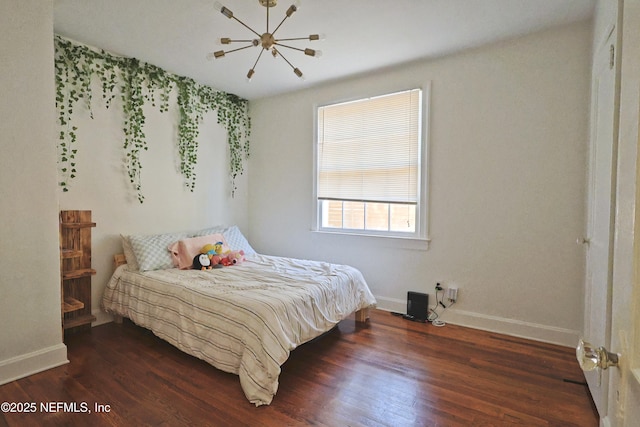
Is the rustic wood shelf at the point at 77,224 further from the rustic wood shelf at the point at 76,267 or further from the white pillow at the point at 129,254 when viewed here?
the white pillow at the point at 129,254

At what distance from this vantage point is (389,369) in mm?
2355

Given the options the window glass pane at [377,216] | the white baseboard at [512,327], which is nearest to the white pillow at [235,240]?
the window glass pane at [377,216]

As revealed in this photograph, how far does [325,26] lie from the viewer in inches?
103

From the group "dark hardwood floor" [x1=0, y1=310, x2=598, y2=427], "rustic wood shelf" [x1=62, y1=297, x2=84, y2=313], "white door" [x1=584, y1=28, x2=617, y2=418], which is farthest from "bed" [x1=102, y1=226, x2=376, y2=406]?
"white door" [x1=584, y1=28, x2=617, y2=418]

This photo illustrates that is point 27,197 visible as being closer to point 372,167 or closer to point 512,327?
point 372,167

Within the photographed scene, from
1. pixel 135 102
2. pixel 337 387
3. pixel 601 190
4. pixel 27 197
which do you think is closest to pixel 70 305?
pixel 27 197

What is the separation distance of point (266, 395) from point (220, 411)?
0.27 metres

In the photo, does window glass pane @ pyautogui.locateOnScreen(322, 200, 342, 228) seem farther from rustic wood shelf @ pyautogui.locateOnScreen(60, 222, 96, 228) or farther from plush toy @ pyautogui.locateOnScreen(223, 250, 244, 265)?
rustic wood shelf @ pyautogui.locateOnScreen(60, 222, 96, 228)

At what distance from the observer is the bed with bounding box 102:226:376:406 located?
81.5 inches

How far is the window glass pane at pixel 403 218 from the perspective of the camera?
3467 millimetres

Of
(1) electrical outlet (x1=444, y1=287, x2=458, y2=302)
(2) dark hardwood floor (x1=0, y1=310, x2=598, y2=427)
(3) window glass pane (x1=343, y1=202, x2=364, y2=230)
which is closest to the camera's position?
(2) dark hardwood floor (x1=0, y1=310, x2=598, y2=427)

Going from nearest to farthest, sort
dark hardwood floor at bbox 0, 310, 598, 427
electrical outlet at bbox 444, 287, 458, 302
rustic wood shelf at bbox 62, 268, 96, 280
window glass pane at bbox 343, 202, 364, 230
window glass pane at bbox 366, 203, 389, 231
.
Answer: dark hardwood floor at bbox 0, 310, 598, 427 < rustic wood shelf at bbox 62, 268, 96, 280 < electrical outlet at bbox 444, 287, 458, 302 < window glass pane at bbox 366, 203, 389, 231 < window glass pane at bbox 343, 202, 364, 230

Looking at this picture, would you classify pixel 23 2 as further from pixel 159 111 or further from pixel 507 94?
pixel 507 94

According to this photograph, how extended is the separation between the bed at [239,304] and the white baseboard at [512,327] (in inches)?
32.6
